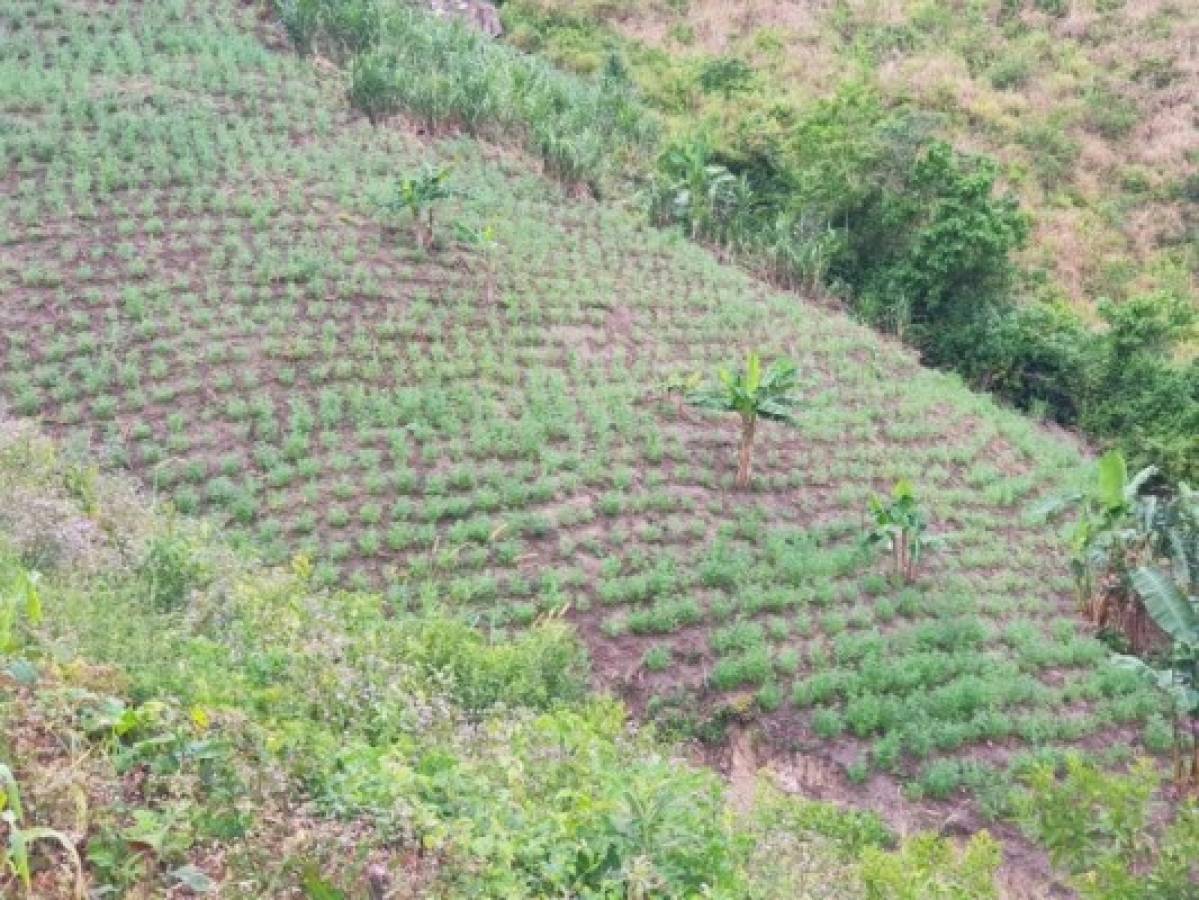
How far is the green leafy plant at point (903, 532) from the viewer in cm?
964

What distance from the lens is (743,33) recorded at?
24.6 m

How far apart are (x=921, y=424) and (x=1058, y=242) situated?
7.33 metres

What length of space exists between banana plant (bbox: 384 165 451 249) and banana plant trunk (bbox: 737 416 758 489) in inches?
172

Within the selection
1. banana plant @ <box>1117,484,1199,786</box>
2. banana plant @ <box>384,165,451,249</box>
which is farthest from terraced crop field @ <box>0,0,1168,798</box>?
banana plant @ <box>1117,484,1199,786</box>

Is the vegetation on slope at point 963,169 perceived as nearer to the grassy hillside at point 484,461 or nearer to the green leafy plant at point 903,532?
the grassy hillside at point 484,461

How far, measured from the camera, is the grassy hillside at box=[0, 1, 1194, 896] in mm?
6652

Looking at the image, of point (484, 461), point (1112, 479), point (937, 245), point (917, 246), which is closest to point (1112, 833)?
point (1112, 479)

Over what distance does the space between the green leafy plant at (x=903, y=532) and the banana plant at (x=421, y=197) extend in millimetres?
5745

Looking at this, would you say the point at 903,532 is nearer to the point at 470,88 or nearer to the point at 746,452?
the point at 746,452

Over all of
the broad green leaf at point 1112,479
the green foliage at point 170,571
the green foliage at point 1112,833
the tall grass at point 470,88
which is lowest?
the green foliage at point 170,571

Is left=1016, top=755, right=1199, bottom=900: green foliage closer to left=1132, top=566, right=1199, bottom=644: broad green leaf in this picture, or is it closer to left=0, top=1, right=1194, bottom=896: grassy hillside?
left=0, top=1, right=1194, bottom=896: grassy hillside

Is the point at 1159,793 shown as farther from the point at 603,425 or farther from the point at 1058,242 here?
the point at 1058,242

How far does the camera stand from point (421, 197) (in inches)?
507

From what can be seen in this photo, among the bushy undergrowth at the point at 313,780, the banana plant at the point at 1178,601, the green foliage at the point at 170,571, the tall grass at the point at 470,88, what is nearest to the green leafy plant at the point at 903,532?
the banana plant at the point at 1178,601
